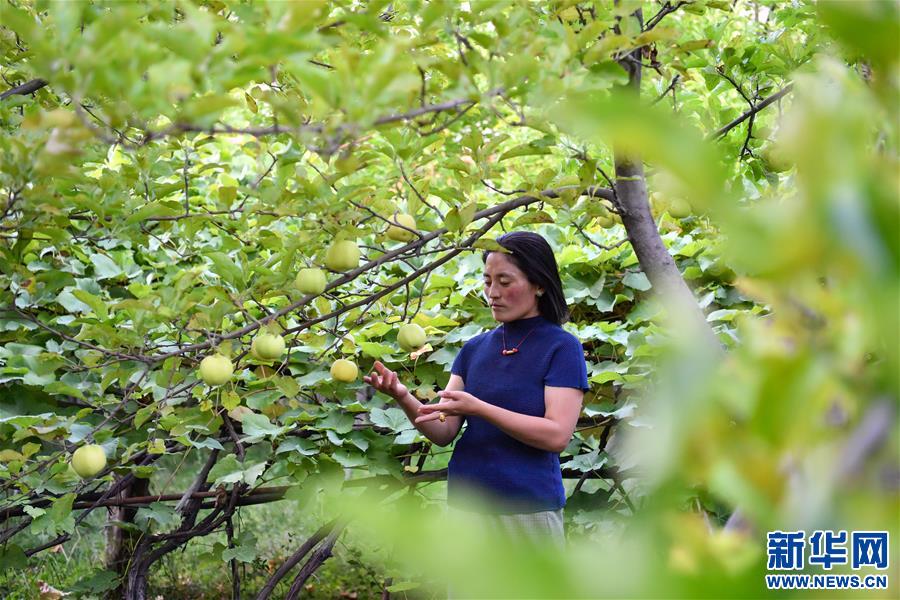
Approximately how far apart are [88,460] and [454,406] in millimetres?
898

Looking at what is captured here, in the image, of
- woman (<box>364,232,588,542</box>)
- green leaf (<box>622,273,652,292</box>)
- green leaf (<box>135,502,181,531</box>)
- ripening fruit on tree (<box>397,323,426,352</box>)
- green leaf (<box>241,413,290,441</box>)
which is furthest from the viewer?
green leaf (<box>135,502,181,531</box>)

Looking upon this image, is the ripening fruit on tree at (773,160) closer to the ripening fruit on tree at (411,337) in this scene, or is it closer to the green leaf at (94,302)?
the ripening fruit on tree at (411,337)

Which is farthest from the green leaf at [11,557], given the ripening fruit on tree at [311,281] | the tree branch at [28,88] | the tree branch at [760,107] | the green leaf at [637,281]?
the tree branch at [760,107]

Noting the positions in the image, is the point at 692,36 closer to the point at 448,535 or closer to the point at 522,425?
the point at 522,425

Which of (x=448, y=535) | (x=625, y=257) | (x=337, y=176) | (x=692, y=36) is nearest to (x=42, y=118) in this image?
(x=337, y=176)

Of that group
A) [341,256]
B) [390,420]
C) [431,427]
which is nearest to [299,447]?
[390,420]

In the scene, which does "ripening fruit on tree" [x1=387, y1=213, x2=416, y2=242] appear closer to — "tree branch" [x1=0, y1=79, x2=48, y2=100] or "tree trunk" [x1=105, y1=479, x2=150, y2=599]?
"tree branch" [x1=0, y1=79, x2=48, y2=100]

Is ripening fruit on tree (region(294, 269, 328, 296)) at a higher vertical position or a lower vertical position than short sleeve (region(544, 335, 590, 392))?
higher

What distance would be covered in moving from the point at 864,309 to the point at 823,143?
0.07m

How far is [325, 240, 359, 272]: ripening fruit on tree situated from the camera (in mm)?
1929

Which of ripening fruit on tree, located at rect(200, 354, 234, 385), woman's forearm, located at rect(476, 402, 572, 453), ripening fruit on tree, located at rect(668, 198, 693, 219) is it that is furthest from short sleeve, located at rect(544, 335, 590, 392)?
ripening fruit on tree, located at rect(200, 354, 234, 385)

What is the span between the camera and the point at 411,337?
90.7 inches

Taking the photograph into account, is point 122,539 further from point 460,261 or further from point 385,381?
point 385,381

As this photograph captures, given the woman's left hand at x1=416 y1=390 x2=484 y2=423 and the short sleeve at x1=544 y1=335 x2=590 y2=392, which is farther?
the short sleeve at x1=544 y1=335 x2=590 y2=392
